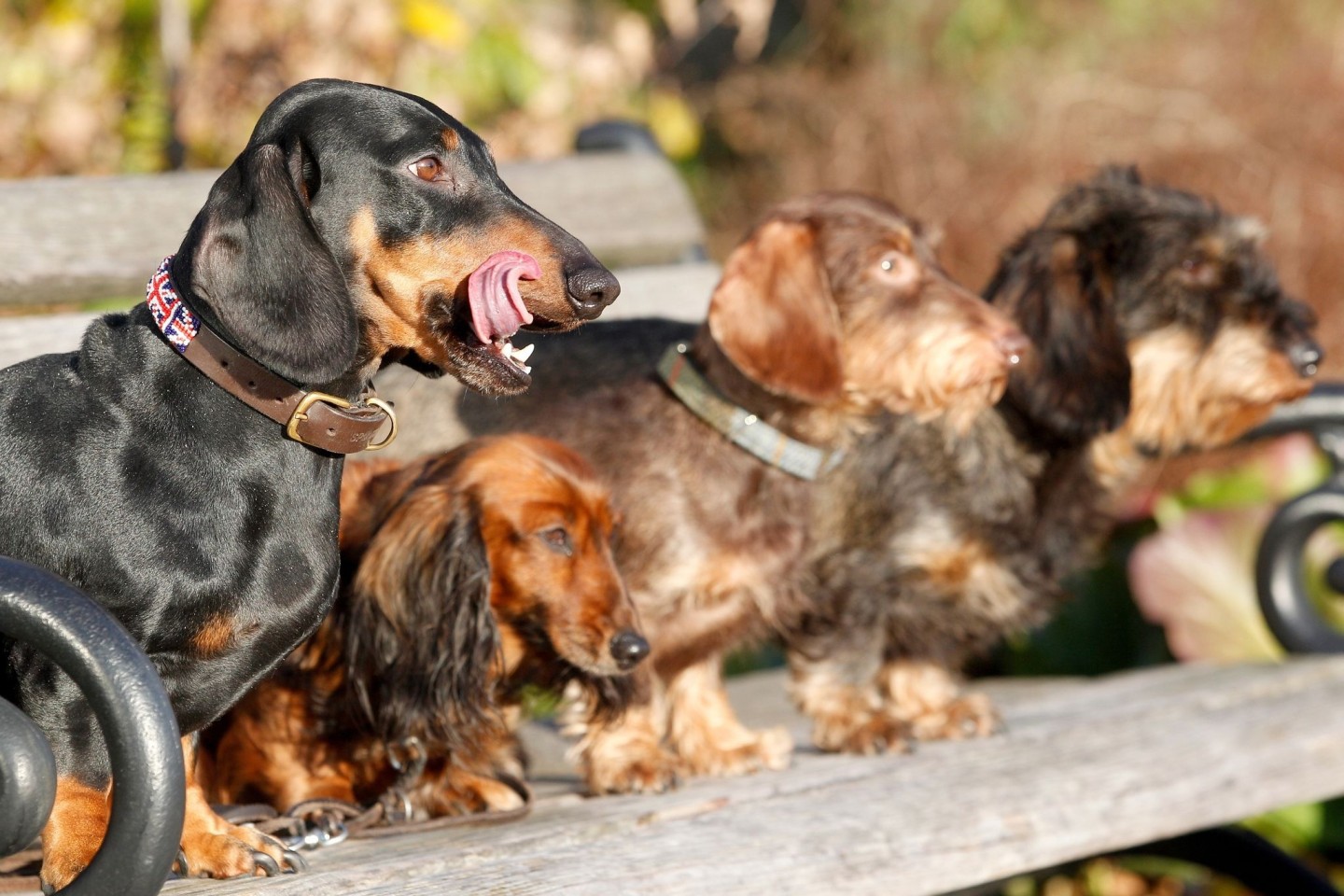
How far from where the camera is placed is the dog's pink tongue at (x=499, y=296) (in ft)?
7.52

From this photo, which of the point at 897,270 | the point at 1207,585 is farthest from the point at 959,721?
the point at 1207,585

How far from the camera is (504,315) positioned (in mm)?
2293

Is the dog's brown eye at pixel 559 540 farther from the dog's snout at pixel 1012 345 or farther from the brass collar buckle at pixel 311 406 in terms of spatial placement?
the dog's snout at pixel 1012 345

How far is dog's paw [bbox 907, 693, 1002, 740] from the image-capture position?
3.85 meters

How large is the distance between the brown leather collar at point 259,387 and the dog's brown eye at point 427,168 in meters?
0.35

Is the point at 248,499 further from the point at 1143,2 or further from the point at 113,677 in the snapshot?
the point at 1143,2

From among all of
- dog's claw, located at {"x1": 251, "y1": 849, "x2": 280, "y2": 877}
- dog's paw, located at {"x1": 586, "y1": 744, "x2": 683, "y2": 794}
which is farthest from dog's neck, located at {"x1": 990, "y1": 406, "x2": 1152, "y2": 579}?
dog's claw, located at {"x1": 251, "y1": 849, "x2": 280, "y2": 877}

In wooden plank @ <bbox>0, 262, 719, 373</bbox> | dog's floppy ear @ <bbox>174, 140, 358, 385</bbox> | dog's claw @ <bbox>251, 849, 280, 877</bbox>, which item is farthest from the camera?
wooden plank @ <bbox>0, 262, 719, 373</bbox>

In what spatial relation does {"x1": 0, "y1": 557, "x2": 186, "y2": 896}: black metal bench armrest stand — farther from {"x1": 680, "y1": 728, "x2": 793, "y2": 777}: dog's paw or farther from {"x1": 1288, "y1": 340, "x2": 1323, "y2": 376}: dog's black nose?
{"x1": 1288, "y1": 340, "x2": 1323, "y2": 376}: dog's black nose

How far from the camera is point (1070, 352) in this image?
156 inches

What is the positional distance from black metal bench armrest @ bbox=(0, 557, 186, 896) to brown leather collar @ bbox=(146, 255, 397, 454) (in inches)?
17.6

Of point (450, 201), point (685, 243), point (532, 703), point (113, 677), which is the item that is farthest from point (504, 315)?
point (685, 243)

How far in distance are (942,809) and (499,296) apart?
55.7 inches

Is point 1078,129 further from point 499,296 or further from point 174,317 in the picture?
point 174,317
